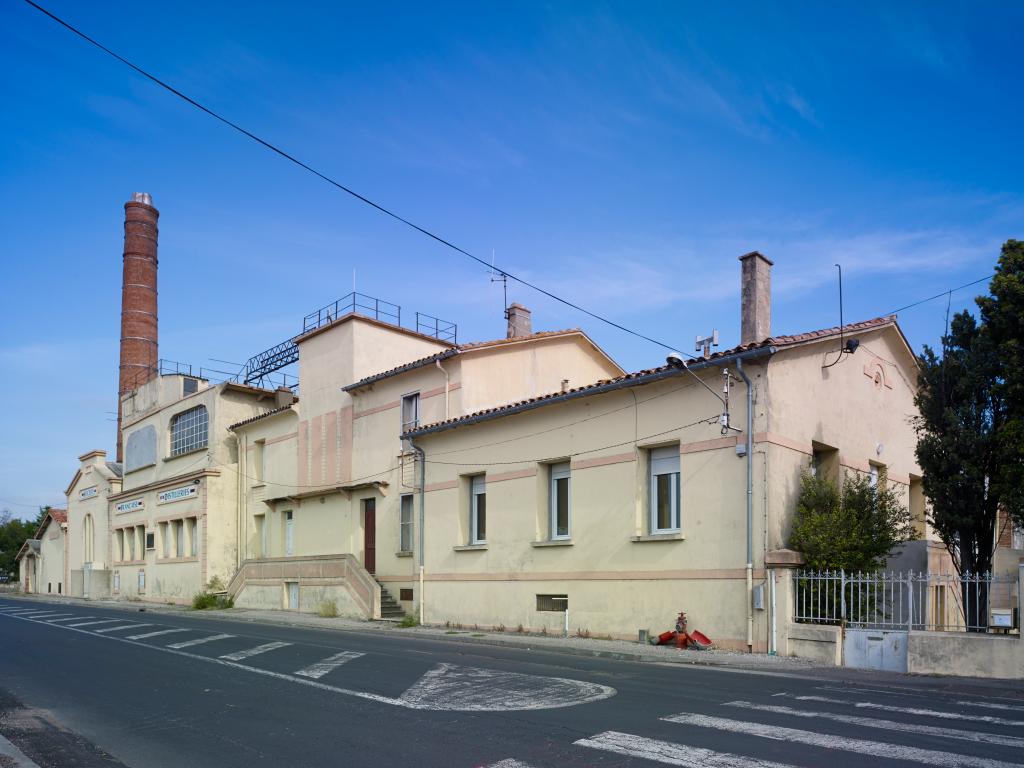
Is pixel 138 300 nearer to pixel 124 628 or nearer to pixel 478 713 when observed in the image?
pixel 124 628

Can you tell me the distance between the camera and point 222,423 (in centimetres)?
3775

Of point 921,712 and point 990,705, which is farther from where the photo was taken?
point 990,705

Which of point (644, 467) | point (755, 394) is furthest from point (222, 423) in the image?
point (755, 394)

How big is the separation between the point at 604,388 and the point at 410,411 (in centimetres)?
928

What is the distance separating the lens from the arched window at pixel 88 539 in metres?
50.1

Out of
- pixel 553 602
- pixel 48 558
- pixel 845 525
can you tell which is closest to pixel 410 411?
pixel 553 602

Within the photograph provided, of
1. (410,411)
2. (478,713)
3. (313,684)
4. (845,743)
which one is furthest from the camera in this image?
(410,411)

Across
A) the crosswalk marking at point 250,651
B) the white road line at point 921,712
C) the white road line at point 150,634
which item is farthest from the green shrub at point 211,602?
the white road line at point 921,712

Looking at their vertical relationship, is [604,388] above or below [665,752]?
above

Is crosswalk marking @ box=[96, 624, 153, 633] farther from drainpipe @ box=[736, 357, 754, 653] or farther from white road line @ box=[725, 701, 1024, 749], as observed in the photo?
white road line @ box=[725, 701, 1024, 749]

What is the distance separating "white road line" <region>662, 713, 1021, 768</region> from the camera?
6.69 meters

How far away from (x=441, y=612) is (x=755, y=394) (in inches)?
427

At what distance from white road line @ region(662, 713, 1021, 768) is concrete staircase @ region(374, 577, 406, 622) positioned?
1774cm

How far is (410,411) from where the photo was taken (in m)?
26.7
